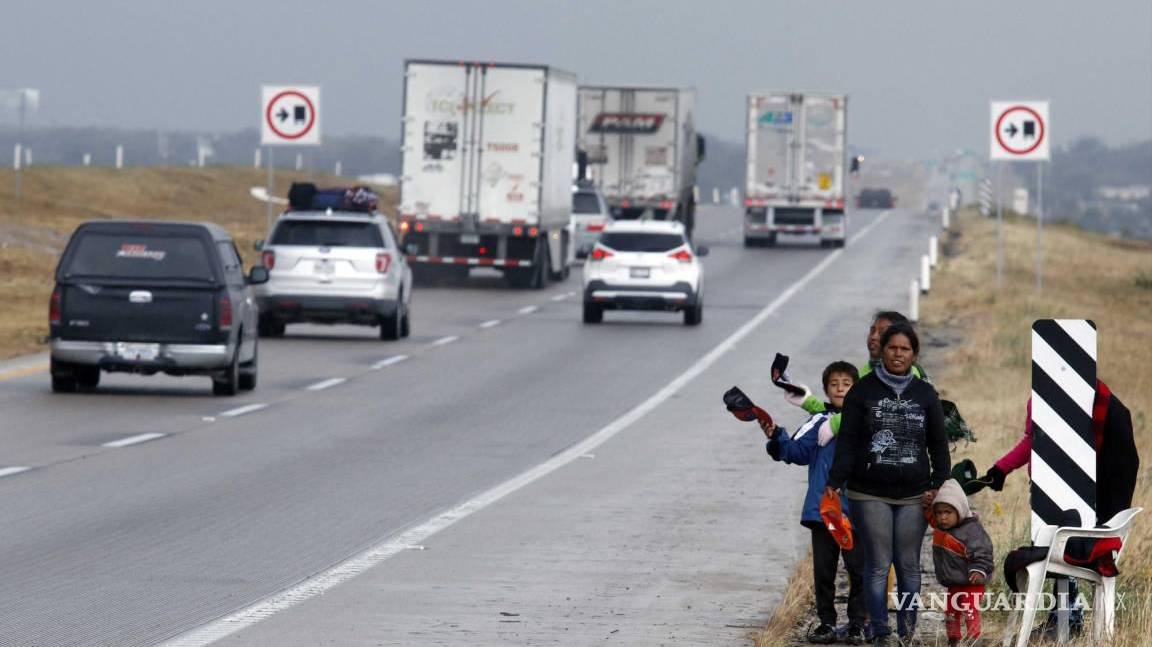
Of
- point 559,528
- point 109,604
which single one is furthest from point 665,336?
point 109,604

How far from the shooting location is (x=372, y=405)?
73.8ft

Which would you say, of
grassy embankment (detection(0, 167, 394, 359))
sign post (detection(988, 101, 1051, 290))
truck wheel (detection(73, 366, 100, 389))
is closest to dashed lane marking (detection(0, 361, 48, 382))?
truck wheel (detection(73, 366, 100, 389))

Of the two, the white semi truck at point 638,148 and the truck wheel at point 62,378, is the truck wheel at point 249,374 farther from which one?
the white semi truck at point 638,148

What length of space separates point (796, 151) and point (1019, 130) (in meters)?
30.4

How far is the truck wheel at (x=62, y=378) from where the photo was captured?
73.7 feet

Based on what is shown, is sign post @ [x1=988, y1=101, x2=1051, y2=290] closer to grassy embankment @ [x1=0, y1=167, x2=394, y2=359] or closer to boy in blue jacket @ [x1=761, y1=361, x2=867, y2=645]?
grassy embankment @ [x1=0, y1=167, x2=394, y2=359]

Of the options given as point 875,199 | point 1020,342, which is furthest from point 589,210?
point 875,199

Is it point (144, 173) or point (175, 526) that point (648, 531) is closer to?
point (175, 526)

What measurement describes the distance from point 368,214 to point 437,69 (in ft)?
36.2

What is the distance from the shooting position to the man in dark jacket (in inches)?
354

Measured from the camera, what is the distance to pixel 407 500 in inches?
593

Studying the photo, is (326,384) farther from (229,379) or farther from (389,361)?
(389,361)

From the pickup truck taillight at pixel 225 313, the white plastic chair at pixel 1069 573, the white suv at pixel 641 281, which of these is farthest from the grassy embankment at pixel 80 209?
the white plastic chair at pixel 1069 573

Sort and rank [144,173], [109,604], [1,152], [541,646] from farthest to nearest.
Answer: [1,152] < [144,173] < [109,604] < [541,646]
